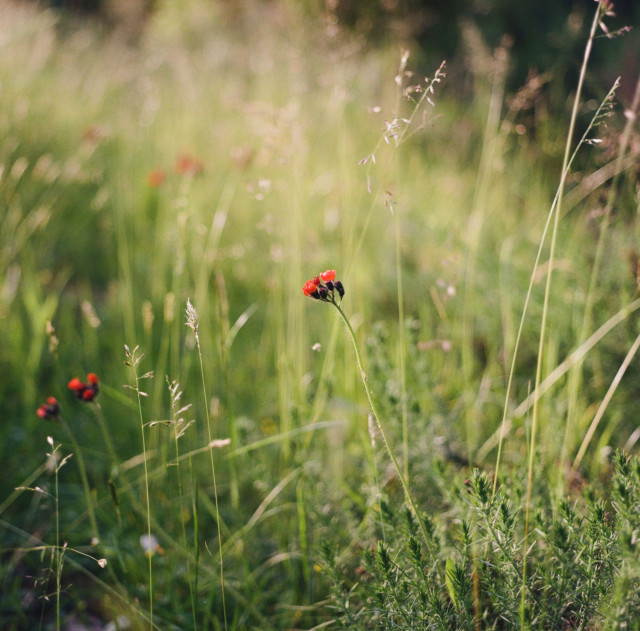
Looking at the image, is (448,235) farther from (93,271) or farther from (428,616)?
(93,271)

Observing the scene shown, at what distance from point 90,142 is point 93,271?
88cm

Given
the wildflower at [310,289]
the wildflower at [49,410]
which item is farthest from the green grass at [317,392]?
the wildflower at [310,289]

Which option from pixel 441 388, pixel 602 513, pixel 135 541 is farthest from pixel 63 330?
pixel 602 513

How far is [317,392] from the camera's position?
1.34 m

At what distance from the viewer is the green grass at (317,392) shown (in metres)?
0.89

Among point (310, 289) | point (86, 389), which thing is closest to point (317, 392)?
point (86, 389)

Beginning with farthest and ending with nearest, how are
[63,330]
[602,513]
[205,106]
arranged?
[205,106] → [63,330] → [602,513]

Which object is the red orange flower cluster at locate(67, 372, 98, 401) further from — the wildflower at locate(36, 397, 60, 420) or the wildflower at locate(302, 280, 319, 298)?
the wildflower at locate(302, 280, 319, 298)

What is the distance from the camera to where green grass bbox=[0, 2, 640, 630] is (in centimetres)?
89

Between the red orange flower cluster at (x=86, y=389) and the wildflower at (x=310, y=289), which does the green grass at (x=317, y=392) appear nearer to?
the red orange flower cluster at (x=86, y=389)

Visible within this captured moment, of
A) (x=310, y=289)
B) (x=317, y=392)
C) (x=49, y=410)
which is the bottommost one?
(x=317, y=392)

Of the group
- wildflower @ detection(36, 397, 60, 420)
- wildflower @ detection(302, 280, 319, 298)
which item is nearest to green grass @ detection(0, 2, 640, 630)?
wildflower @ detection(36, 397, 60, 420)

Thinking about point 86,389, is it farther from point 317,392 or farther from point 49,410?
point 317,392

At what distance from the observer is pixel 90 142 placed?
6.57ft
